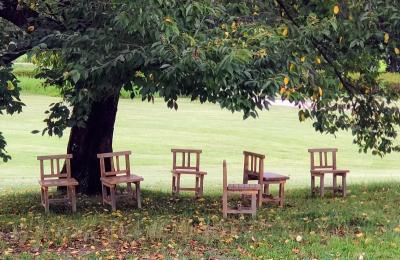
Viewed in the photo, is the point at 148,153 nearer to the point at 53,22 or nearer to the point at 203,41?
the point at 53,22

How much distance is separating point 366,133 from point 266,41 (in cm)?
716

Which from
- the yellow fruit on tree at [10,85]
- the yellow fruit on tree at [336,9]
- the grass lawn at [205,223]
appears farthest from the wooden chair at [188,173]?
the yellow fruit on tree at [336,9]

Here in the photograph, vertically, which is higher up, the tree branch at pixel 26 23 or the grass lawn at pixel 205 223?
the tree branch at pixel 26 23

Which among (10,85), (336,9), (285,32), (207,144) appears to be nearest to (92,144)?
(10,85)

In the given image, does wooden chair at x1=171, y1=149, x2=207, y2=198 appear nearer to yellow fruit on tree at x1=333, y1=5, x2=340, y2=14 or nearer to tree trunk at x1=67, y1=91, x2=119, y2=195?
tree trunk at x1=67, y1=91, x2=119, y2=195

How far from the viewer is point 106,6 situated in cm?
970

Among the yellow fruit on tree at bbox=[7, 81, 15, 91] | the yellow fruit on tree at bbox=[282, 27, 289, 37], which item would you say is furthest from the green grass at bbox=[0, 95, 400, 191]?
the yellow fruit on tree at bbox=[282, 27, 289, 37]

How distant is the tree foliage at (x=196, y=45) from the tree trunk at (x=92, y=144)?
2.86m

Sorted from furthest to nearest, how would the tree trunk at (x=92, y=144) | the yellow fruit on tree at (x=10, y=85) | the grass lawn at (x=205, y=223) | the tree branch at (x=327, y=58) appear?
the tree trunk at (x=92, y=144)
the tree branch at (x=327, y=58)
the yellow fruit on tree at (x=10, y=85)
the grass lawn at (x=205, y=223)

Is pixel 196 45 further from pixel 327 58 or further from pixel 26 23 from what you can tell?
pixel 26 23

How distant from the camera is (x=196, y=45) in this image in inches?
308

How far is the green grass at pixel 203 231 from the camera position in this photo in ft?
26.3

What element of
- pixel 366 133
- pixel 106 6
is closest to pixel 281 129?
pixel 366 133

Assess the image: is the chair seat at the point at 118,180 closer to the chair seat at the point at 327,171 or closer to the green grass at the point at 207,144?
the chair seat at the point at 327,171
